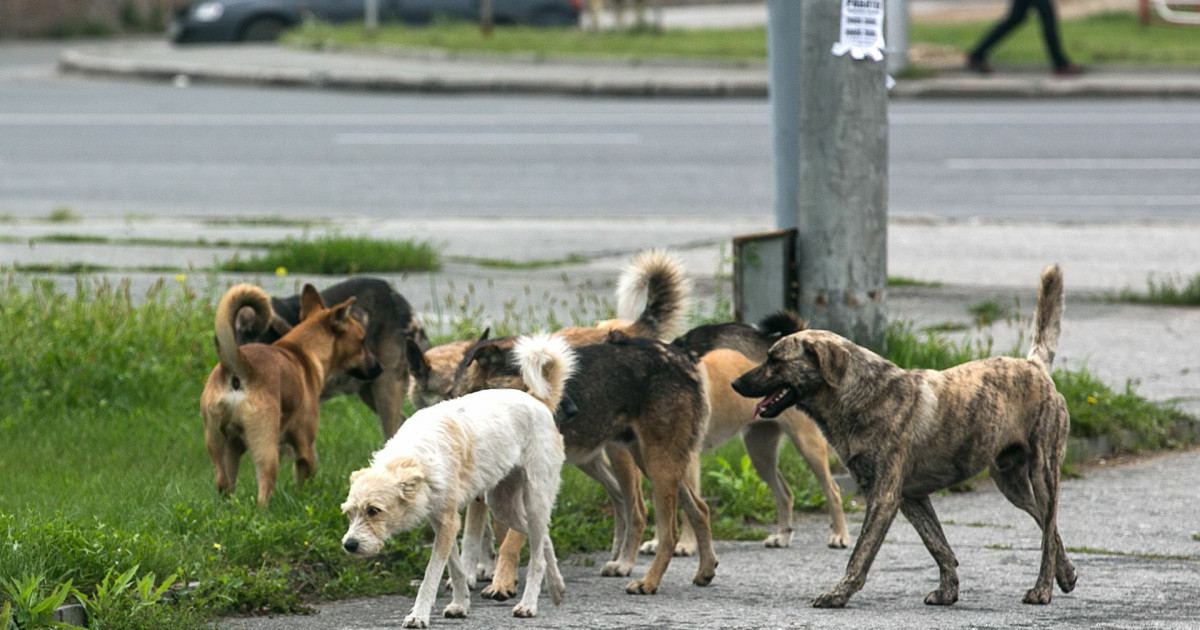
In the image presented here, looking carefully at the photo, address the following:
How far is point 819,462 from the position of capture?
6.67 m

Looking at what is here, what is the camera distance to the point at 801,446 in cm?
665

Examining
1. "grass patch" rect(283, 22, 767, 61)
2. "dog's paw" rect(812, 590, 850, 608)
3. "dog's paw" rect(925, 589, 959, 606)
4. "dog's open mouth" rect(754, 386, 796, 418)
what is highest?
"grass patch" rect(283, 22, 767, 61)


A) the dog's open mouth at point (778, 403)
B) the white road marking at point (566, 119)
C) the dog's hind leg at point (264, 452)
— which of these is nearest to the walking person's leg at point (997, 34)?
the white road marking at point (566, 119)

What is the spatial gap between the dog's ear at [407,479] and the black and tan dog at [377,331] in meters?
2.16

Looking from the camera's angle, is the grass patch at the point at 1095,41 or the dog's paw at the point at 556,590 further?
the grass patch at the point at 1095,41

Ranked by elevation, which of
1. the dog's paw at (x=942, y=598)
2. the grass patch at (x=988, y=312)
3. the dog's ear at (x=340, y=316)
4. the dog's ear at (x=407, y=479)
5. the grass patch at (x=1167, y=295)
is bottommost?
the grass patch at (x=1167, y=295)

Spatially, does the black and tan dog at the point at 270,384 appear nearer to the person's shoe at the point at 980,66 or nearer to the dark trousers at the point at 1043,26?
the dark trousers at the point at 1043,26

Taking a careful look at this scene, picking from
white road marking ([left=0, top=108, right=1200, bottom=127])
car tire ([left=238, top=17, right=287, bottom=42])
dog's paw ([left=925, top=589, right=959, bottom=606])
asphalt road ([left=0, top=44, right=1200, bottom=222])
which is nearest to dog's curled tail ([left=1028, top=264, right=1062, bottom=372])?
dog's paw ([left=925, top=589, right=959, bottom=606])

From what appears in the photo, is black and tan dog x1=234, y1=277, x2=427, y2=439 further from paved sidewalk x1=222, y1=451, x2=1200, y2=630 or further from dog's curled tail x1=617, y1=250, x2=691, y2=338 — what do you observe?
paved sidewalk x1=222, y1=451, x2=1200, y2=630

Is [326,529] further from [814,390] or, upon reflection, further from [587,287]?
[587,287]

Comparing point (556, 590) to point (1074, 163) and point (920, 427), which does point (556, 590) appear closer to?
point (920, 427)

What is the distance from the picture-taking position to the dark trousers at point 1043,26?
22.2 m

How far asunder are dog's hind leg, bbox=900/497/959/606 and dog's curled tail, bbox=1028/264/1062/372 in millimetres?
761

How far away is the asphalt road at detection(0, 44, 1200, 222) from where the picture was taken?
15438 mm
